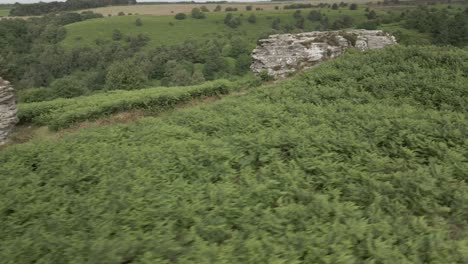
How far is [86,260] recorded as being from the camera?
514 centimetres

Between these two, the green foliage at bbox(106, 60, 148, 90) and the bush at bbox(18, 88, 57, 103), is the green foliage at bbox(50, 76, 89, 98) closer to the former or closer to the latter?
the bush at bbox(18, 88, 57, 103)

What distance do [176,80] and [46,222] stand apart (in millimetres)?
57668

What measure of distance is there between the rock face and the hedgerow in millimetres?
5019

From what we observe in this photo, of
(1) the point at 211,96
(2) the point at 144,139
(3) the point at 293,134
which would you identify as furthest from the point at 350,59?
(2) the point at 144,139

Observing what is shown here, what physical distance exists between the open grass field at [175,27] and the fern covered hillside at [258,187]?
88258 millimetres

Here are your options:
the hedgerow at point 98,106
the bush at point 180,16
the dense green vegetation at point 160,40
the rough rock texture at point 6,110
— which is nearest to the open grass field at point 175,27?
the dense green vegetation at point 160,40

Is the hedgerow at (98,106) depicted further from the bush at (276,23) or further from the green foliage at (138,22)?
the green foliage at (138,22)

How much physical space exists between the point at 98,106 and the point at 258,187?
1384 centimetres

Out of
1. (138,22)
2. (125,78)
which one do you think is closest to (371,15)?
(138,22)

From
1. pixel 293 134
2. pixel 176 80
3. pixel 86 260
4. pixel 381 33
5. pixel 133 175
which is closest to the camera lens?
pixel 86 260

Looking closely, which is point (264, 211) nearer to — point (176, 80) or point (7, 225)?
point (7, 225)

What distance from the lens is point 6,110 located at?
16.8m

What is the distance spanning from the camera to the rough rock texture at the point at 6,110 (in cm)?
1650

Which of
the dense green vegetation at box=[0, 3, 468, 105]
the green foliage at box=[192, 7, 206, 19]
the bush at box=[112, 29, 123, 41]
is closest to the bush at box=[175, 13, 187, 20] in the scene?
the dense green vegetation at box=[0, 3, 468, 105]
